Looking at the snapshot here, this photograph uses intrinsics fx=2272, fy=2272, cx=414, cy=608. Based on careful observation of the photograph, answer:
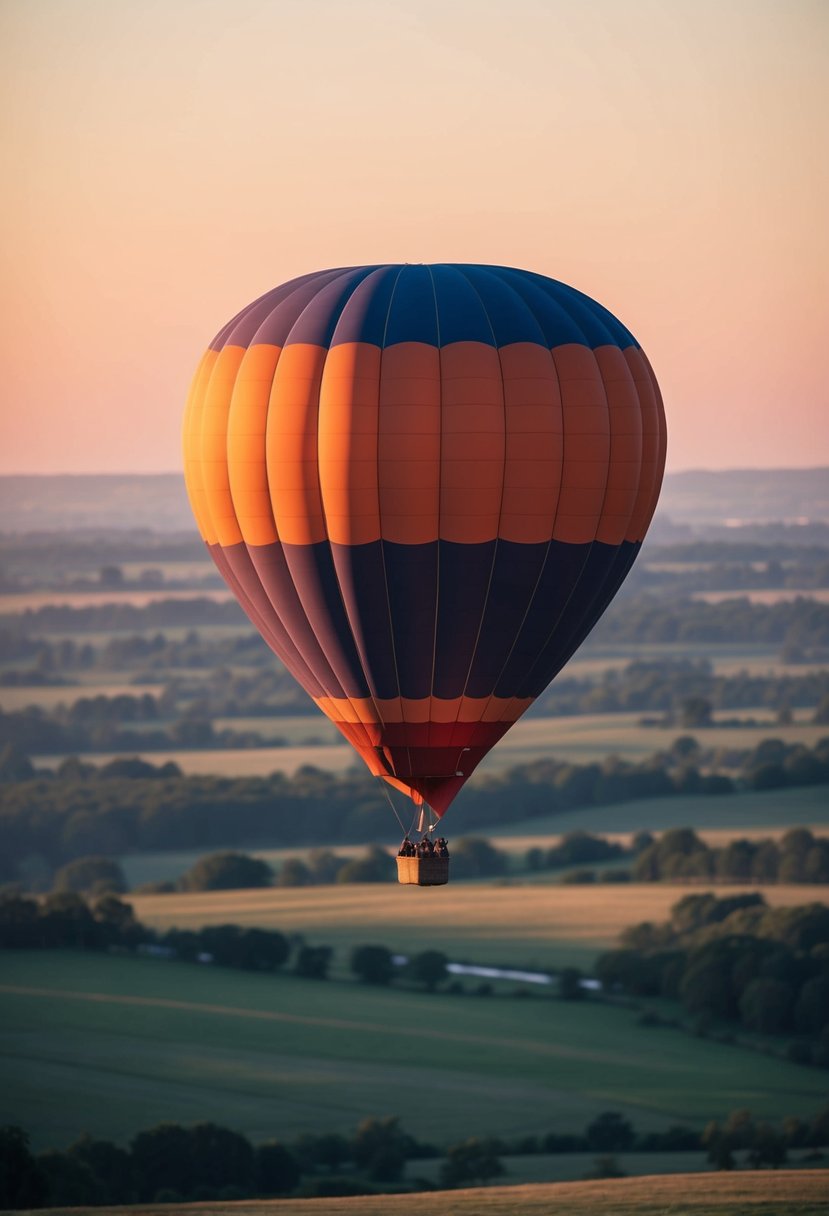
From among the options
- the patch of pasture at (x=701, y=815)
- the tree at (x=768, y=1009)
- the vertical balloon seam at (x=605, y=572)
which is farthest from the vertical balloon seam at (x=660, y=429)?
the patch of pasture at (x=701, y=815)

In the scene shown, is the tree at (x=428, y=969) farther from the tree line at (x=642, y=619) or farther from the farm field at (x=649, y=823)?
the tree line at (x=642, y=619)

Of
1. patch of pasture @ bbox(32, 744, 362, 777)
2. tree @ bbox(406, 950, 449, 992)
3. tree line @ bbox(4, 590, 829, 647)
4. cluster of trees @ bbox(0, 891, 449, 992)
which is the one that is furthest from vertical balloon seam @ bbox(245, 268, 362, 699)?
tree line @ bbox(4, 590, 829, 647)

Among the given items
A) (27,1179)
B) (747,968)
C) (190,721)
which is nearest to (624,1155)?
(27,1179)

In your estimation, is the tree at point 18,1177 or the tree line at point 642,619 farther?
the tree line at point 642,619

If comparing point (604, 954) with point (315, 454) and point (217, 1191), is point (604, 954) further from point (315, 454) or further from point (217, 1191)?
point (315, 454)

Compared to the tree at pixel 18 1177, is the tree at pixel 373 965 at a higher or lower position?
higher

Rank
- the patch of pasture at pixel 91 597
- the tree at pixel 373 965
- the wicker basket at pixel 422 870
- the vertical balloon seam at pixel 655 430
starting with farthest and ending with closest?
the patch of pasture at pixel 91 597
the tree at pixel 373 965
the vertical balloon seam at pixel 655 430
the wicker basket at pixel 422 870
